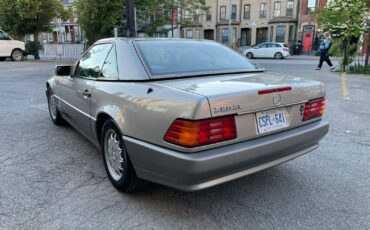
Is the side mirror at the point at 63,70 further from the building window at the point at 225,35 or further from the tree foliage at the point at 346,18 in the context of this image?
the building window at the point at 225,35

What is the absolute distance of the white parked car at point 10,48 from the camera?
19.9 meters

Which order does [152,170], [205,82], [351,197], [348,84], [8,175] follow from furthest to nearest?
1. [348,84]
2. [8,175]
3. [351,197]
4. [205,82]
5. [152,170]

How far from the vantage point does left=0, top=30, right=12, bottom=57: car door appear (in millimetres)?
19781

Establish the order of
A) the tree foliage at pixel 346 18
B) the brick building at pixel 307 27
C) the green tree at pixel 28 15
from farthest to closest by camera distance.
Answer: the brick building at pixel 307 27 → the green tree at pixel 28 15 → the tree foliage at pixel 346 18

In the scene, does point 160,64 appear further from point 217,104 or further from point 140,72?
point 217,104

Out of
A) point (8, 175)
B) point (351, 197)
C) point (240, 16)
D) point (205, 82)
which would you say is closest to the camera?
point (205, 82)

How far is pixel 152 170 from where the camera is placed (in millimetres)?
2523

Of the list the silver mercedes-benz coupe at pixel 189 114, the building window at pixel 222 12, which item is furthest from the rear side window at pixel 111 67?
the building window at pixel 222 12

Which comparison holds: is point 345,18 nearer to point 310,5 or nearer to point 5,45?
point 5,45

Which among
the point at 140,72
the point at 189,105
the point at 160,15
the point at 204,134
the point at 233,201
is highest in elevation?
the point at 160,15

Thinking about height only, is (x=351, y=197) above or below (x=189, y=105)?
below

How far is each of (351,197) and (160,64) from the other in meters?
2.23

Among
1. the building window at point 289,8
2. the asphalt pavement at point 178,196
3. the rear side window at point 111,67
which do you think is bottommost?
the asphalt pavement at point 178,196

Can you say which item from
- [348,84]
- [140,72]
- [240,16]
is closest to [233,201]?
[140,72]
